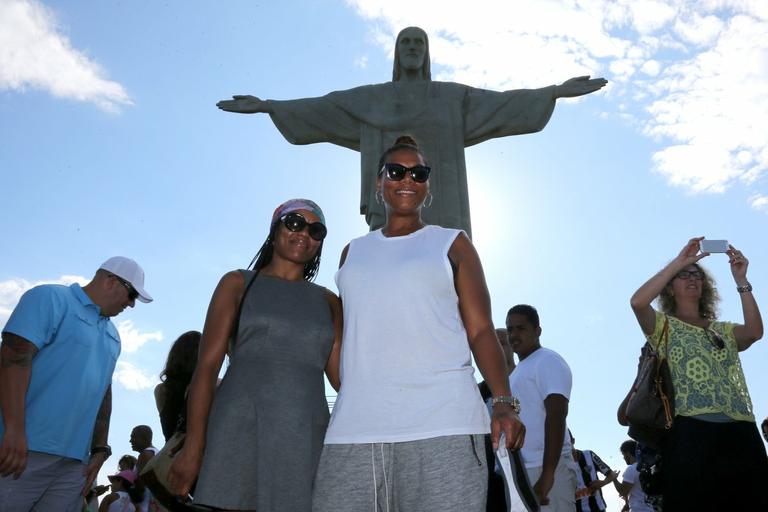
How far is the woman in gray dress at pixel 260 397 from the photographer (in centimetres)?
307

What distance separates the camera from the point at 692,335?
470cm

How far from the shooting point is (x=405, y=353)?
9.45ft

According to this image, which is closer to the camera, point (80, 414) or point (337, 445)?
point (337, 445)

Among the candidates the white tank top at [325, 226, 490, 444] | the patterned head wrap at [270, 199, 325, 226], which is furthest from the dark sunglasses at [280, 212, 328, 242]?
the white tank top at [325, 226, 490, 444]

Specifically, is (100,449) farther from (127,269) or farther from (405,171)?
(405,171)

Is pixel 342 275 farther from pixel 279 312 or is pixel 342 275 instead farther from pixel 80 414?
pixel 80 414

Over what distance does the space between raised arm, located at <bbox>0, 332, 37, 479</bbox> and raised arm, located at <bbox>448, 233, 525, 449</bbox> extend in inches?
97.0

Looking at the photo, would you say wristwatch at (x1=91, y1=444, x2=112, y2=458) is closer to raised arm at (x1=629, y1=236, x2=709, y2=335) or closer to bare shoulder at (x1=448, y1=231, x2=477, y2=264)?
bare shoulder at (x1=448, y1=231, x2=477, y2=264)

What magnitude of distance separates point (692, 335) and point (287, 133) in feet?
14.6

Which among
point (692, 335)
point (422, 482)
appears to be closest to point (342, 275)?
point (422, 482)

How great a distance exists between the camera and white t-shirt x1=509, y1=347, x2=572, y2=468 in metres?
5.31

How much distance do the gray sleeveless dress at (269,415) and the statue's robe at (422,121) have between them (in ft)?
12.7

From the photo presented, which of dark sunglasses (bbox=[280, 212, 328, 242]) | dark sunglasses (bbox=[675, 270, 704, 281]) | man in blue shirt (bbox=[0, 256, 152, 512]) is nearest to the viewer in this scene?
dark sunglasses (bbox=[280, 212, 328, 242])

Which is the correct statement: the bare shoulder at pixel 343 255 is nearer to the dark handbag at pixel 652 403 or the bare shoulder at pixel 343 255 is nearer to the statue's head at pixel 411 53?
the dark handbag at pixel 652 403
